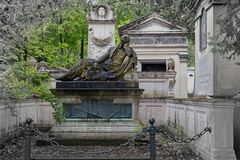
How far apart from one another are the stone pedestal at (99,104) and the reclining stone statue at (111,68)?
0.28 metres

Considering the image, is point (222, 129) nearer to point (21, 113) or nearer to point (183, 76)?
point (21, 113)

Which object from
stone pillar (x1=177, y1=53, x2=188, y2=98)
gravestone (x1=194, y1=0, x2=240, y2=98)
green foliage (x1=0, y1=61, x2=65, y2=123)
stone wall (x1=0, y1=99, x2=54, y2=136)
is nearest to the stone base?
green foliage (x1=0, y1=61, x2=65, y2=123)

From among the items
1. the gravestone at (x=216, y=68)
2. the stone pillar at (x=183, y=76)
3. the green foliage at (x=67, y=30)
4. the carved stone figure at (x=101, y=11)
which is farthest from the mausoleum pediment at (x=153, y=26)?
the gravestone at (x=216, y=68)

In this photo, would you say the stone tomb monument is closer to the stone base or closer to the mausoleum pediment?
the stone base

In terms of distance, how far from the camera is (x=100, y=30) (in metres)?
16.0

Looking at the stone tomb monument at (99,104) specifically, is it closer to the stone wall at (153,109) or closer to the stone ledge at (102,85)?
the stone ledge at (102,85)

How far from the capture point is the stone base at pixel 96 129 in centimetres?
1126

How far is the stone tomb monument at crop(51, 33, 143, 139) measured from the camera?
11.3 metres

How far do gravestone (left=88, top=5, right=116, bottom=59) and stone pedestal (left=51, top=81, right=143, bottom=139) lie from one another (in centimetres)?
432

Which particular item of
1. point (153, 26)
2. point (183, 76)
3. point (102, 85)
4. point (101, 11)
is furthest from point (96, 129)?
point (153, 26)

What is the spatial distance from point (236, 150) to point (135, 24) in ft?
49.9

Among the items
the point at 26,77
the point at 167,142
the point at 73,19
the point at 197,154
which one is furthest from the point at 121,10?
the point at 197,154

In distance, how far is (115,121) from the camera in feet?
37.8

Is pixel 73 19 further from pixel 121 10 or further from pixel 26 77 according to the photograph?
pixel 26 77
